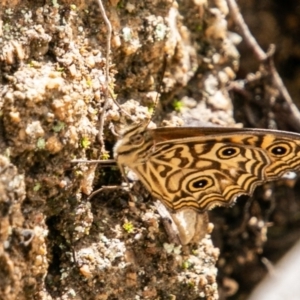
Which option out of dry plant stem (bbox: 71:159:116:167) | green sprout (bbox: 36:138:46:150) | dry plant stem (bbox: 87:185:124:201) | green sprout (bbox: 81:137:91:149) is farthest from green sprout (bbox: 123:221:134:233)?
green sprout (bbox: 36:138:46:150)

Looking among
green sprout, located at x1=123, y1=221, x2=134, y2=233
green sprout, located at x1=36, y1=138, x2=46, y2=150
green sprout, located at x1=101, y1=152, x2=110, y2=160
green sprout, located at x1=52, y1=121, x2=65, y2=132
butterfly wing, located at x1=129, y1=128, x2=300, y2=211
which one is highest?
green sprout, located at x1=52, y1=121, x2=65, y2=132

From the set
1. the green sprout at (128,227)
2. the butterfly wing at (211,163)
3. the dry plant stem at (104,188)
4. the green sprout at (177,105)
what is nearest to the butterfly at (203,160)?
the butterfly wing at (211,163)

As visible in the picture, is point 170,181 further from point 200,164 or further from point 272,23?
point 272,23

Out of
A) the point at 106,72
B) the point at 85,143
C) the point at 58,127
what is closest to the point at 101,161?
the point at 85,143

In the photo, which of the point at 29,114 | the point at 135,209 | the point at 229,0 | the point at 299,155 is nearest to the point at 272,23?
the point at 229,0

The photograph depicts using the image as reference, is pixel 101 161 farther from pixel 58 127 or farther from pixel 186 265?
pixel 186 265

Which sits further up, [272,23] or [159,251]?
[272,23]

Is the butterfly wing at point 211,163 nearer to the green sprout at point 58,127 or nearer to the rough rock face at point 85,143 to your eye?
the rough rock face at point 85,143

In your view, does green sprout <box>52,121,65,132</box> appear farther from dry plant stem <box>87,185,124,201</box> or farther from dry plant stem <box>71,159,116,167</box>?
dry plant stem <box>87,185,124,201</box>

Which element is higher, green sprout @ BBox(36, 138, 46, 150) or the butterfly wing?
green sprout @ BBox(36, 138, 46, 150)
